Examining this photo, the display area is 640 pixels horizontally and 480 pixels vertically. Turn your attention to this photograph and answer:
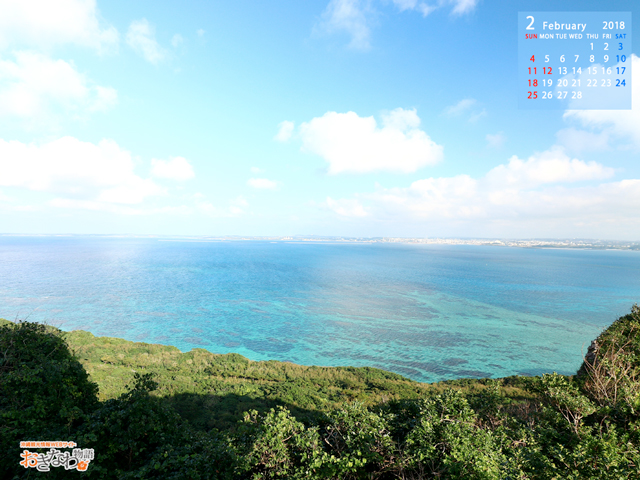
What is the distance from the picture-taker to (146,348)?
34719 mm

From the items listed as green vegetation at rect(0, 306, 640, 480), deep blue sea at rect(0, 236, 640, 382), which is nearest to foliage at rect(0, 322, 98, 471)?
green vegetation at rect(0, 306, 640, 480)

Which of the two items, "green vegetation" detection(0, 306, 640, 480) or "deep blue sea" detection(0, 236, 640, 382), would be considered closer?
"green vegetation" detection(0, 306, 640, 480)

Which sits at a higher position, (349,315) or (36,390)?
(36,390)

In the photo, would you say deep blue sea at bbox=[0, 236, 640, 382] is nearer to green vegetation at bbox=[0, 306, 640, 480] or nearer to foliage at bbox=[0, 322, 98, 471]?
green vegetation at bbox=[0, 306, 640, 480]

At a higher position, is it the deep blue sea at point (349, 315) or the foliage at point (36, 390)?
the foliage at point (36, 390)

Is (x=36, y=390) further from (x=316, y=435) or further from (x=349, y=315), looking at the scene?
(x=349, y=315)

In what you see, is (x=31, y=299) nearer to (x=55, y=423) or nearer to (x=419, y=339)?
(x=55, y=423)

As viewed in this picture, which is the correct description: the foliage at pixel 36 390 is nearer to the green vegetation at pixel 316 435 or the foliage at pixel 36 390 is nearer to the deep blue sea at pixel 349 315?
the green vegetation at pixel 316 435

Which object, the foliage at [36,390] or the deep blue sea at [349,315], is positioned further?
the deep blue sea at [349,315]

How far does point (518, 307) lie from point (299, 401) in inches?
2293

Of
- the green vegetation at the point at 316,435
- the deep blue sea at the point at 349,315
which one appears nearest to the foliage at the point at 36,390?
the green vegetation at the point at 316,435

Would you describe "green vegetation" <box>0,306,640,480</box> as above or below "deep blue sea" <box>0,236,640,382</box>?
above

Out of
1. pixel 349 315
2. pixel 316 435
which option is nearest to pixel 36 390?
pixel 316 435

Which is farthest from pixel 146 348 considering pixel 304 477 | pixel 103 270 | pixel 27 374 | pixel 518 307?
pixel 103 270
